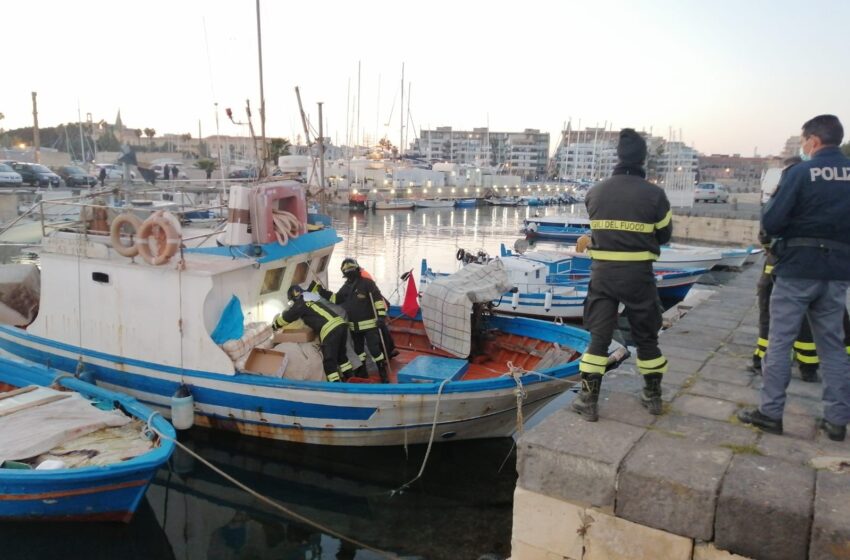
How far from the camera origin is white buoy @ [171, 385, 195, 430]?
7.95 metres

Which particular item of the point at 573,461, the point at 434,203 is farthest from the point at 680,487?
the point at 434,203

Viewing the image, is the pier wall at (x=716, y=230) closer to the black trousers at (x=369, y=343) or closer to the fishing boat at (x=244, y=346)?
the fishing boat at (x=244, y=346)

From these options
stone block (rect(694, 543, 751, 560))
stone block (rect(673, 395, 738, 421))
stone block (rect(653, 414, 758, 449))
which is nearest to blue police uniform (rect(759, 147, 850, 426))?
stone block (rect(653, 414, 758, 449))

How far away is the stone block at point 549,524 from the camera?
3270 millimetres

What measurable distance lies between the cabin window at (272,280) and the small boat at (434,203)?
5430 centimetres

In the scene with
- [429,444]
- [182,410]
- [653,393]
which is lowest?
[429,444]

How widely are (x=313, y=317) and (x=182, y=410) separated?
214 centimetres

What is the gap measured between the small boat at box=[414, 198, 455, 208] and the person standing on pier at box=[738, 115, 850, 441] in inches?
2364

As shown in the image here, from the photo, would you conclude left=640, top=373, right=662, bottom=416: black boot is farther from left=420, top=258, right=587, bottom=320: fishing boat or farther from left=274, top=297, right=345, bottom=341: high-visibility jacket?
left=420, top=258, right=587, bottom=320: fishing boat

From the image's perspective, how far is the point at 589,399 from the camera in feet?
12.8

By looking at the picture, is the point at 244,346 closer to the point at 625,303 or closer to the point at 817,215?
the point at 625,303

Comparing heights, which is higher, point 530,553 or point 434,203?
point 434,203

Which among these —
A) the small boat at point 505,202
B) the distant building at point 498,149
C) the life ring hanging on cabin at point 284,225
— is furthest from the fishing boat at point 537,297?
the distant building at point 498,149

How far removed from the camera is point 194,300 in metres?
7.98
